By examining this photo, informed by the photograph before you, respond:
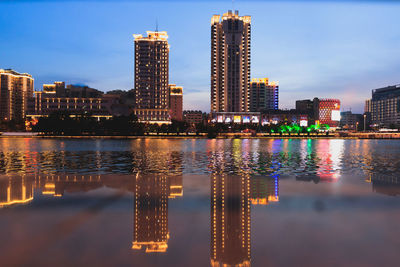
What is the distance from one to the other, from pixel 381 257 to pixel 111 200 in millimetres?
9897

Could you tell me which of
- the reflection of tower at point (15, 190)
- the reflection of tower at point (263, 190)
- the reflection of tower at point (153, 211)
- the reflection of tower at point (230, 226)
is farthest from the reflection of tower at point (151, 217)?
the reflection of tower at point (15, 190)

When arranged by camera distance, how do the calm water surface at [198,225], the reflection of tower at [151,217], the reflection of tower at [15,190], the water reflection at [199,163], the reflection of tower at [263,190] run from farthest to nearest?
the water reflection at [199,163]
the reflection of tower at [263,190]
the reflection of tower at [15,190]
the reflection of tower at [151,217]
the calm water surface at [198,225]

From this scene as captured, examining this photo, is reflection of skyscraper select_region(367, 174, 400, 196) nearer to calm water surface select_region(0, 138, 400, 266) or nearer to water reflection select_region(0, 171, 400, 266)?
water reflection select_region(0, 171, 400, 266)

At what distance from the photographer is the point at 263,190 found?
1628 centimetres

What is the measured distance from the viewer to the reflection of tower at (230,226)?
26.7 feet

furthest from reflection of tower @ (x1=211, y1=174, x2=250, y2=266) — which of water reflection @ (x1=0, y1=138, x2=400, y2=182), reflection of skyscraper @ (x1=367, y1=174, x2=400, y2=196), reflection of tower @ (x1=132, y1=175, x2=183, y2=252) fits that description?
water reflection @ (x1=0, y1=138, x2=400, y2=182)

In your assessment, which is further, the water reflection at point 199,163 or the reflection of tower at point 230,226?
the water reflection at point 199,163

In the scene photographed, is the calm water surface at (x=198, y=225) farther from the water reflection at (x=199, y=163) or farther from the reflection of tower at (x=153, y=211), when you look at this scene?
the water reflection at (x=199, y=163)

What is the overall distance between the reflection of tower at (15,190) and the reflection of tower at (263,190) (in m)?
9.50

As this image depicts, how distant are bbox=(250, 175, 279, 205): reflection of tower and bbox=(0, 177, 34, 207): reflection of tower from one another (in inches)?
374

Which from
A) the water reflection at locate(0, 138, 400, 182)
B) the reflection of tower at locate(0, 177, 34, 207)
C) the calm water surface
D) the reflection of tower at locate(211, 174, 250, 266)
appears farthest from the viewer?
the water reflection at locate(0, 138, 400, 182)

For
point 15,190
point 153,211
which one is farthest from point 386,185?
point 15,190

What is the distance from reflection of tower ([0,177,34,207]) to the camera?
13.8 meters

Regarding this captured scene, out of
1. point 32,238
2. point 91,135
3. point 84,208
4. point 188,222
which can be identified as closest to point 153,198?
point 84,208
